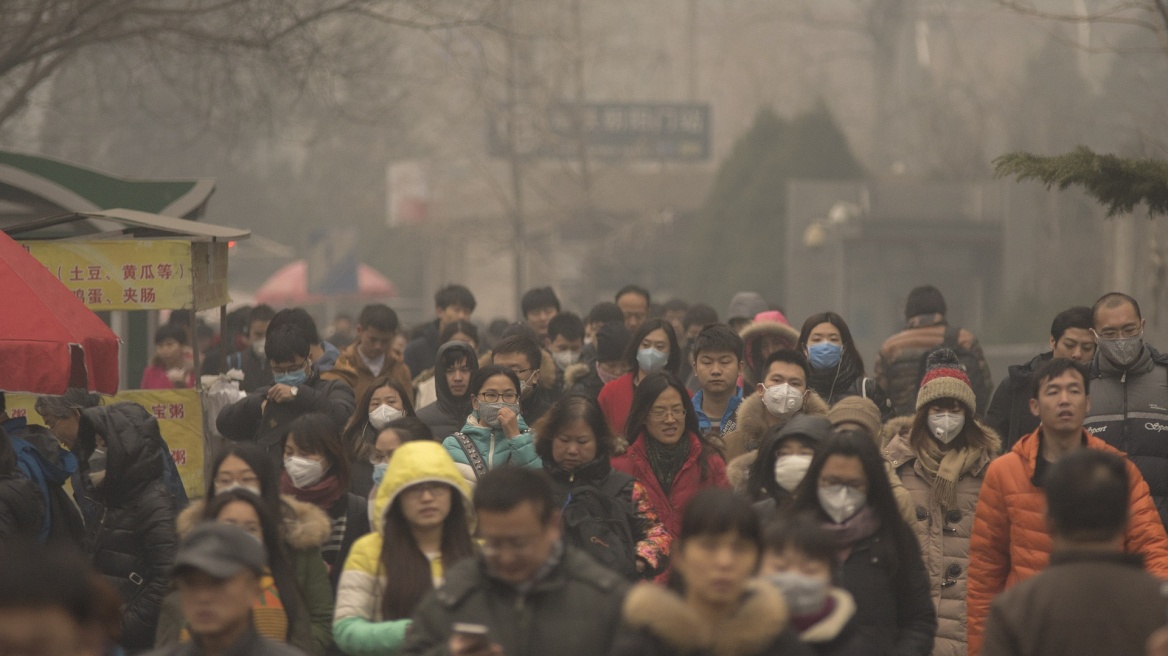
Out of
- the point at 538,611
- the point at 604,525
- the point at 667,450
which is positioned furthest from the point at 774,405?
the point at 538,611

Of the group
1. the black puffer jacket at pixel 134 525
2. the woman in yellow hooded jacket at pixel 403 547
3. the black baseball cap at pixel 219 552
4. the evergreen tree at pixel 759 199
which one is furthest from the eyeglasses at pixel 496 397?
the evergreen tree at pixel 759 199

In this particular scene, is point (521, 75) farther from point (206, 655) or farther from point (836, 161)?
point (206, 655)

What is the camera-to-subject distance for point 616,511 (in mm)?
6652

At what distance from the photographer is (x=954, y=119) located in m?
41.1

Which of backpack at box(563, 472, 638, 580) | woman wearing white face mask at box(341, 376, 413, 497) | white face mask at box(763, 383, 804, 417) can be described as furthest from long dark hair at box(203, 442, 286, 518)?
white face mask at box(763, 383, 804, 417)

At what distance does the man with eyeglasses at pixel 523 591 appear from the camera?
447cm

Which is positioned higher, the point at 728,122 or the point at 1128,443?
the point at 728,122

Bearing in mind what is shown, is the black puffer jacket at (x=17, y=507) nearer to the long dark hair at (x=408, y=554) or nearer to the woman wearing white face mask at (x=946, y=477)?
the long dark hair at (x=408, y=554)

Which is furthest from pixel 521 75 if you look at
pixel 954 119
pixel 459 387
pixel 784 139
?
pixel 459 387

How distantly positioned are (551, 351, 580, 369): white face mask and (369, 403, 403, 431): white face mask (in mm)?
3178

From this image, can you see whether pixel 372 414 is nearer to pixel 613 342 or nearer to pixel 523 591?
pixel 613 342

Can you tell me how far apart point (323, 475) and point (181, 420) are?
3413 mm

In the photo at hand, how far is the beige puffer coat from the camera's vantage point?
6.91 m

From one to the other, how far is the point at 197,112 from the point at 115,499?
11901 mm
